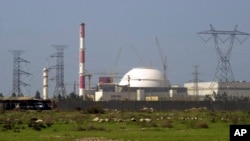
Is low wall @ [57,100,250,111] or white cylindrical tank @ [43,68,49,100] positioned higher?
white cylindrical tank @ [43,68,49,100]

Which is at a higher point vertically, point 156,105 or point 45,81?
point 45,81

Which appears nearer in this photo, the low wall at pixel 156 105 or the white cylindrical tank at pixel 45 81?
the low wall at pixel 156 105

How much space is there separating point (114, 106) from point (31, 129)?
62.4 meters

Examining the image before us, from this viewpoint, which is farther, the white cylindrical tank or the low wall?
the white cylindrical tank

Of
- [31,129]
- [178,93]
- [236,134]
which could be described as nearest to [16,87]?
[178,93]

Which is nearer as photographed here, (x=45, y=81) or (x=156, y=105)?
(x=156, y=105)

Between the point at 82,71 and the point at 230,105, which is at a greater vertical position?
the point at 82,71

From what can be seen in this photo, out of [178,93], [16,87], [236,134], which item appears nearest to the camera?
[236,134]

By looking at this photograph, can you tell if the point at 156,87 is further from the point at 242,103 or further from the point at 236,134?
the point at 236,134

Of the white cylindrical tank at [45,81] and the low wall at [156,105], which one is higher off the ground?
the white cylindrical tank at [45,81]

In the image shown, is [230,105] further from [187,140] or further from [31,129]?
[187,140]

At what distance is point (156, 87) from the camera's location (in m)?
200

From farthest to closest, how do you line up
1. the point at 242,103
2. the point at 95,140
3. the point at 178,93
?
the point at 178,93, the point at 242,103, the point at 95,140

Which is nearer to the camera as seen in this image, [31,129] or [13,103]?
[31,129]
